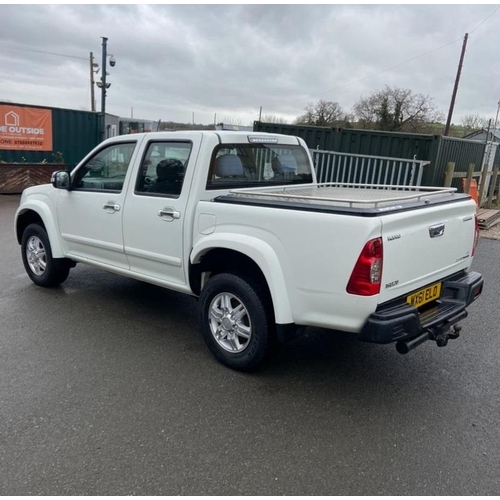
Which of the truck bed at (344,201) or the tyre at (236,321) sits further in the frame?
the tyre at (236,321)

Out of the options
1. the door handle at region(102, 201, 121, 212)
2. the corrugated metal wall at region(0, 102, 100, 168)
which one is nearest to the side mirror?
the door handle at region(102, 201, 121, 212)

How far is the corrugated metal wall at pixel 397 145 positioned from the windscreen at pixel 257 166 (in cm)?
586

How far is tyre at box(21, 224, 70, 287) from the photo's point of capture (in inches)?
201

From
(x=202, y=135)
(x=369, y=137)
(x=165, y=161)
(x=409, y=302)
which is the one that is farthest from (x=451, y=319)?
(x=369, y=137)

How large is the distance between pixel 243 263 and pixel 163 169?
1.19m

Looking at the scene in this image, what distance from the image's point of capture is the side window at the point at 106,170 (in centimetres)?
430

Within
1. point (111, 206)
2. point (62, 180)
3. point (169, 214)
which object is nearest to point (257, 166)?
point (169, 214)

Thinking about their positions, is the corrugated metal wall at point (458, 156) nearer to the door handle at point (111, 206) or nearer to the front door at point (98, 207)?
the front door at point (98, 207)

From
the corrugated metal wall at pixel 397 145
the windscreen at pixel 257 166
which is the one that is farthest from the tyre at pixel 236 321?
the corrugated metal wall at pixel 397 145

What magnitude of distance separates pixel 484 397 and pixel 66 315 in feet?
12.7

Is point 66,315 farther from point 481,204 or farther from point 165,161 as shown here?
point 481,204

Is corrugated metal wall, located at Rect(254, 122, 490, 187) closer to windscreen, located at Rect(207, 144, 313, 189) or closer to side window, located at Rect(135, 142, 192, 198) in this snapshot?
windscreen, located at Rect(207, 144, 313, 189)

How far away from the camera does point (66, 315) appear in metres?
4.52

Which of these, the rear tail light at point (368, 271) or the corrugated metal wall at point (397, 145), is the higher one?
the corrugated metal wall at point (397, 145)
